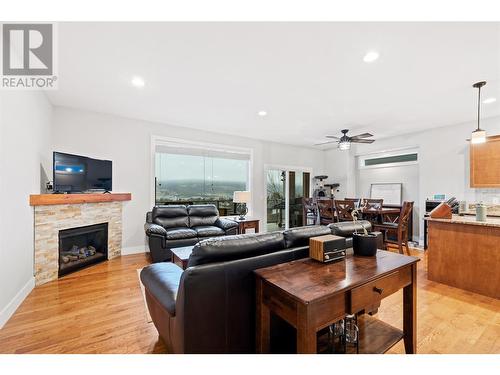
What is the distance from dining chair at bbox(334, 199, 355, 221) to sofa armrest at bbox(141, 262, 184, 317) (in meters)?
3.48

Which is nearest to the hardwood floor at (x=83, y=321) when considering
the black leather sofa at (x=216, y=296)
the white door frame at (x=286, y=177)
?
the black leather sofa at (x=216, y=296)

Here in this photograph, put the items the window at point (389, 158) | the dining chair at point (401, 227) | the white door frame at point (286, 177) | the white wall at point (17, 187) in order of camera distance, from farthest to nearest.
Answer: the white door frame at point (286, 177)
the window at point (389, 158)
the dining chair at point (401, 227)
the white wall at point (17, 187)

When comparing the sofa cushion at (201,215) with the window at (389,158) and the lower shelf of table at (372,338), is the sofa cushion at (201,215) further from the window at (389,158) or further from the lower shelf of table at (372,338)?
the window at (389,158)

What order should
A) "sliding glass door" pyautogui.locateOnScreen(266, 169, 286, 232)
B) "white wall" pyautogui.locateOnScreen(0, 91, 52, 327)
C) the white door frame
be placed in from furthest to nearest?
1. "sliding glass door" pyautogui.locateOnScreen(266, 169, 286, 232)
2. the white door frame
3. "white wall" pyautogui.locateOnScreen(0, 91, 52, 327)

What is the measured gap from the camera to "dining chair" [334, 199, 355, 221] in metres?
4.34

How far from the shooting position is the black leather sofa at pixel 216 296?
1328 millimetres

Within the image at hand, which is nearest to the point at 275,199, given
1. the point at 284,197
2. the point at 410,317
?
the point at 284,197

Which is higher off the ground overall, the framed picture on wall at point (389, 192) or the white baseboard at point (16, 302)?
the framed picture on wall at point (389, 192)

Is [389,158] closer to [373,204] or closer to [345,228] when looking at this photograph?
[373,204]

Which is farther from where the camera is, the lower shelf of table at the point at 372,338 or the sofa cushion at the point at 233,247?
the lower shelf of table at the point at 372,338

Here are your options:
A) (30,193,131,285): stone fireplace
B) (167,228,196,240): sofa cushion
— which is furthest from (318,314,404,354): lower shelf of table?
(30,193,131,285): stone fireplace

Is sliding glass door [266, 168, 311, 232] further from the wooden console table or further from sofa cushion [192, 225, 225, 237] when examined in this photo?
the wooden console table

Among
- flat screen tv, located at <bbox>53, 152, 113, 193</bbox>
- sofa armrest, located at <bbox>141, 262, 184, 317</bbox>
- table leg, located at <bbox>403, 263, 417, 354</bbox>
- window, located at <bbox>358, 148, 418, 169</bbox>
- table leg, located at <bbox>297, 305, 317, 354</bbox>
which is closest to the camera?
table leg, located at <bbox>297, 305, 317, 354</bbox>

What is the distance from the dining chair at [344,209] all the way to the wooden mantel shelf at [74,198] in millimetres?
3942
